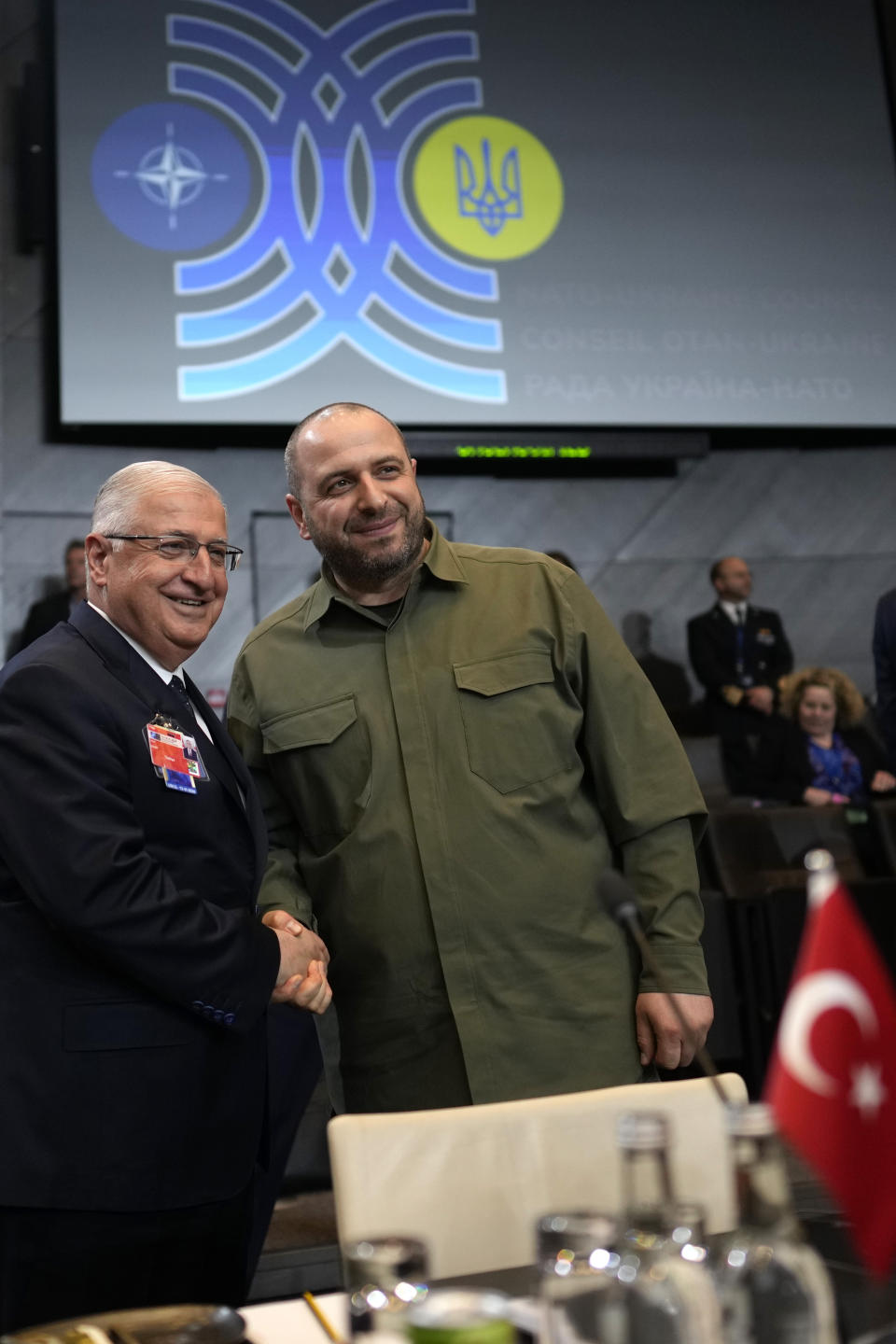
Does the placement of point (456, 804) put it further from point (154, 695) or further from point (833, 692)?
point (833, 692)

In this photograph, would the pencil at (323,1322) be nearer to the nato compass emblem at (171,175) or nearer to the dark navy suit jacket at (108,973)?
the dark navy suit jacket at (108,973)

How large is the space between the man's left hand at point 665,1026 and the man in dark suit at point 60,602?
5.10 metres

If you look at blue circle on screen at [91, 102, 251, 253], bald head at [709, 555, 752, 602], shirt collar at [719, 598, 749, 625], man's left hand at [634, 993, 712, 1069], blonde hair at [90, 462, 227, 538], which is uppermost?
blue circle on screen at [91, 102, 251, 253]

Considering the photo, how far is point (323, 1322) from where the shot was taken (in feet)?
3.83

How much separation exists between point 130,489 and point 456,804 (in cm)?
73

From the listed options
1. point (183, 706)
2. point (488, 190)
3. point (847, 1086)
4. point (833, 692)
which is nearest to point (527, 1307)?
point (847, 1086)

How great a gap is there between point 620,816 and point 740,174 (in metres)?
6.83

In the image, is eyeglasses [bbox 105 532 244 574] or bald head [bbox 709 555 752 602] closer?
eyeglasses [bbox 105 532 244 574]

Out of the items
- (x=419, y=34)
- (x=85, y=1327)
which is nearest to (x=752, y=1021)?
(x=85, y=1327)

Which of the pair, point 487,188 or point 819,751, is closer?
point 819,751

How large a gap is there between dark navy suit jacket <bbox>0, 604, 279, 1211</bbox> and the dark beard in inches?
21.8

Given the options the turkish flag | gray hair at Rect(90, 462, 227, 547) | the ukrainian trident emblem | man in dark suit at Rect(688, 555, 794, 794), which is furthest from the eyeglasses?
the ukrainian trident emblem

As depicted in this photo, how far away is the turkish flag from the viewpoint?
788 mm

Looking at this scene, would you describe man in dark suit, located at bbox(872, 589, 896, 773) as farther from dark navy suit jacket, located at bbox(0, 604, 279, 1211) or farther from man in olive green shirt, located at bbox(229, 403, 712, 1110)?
dark navy suit jacket, located at bbox(0, 604, 279, 1211)
